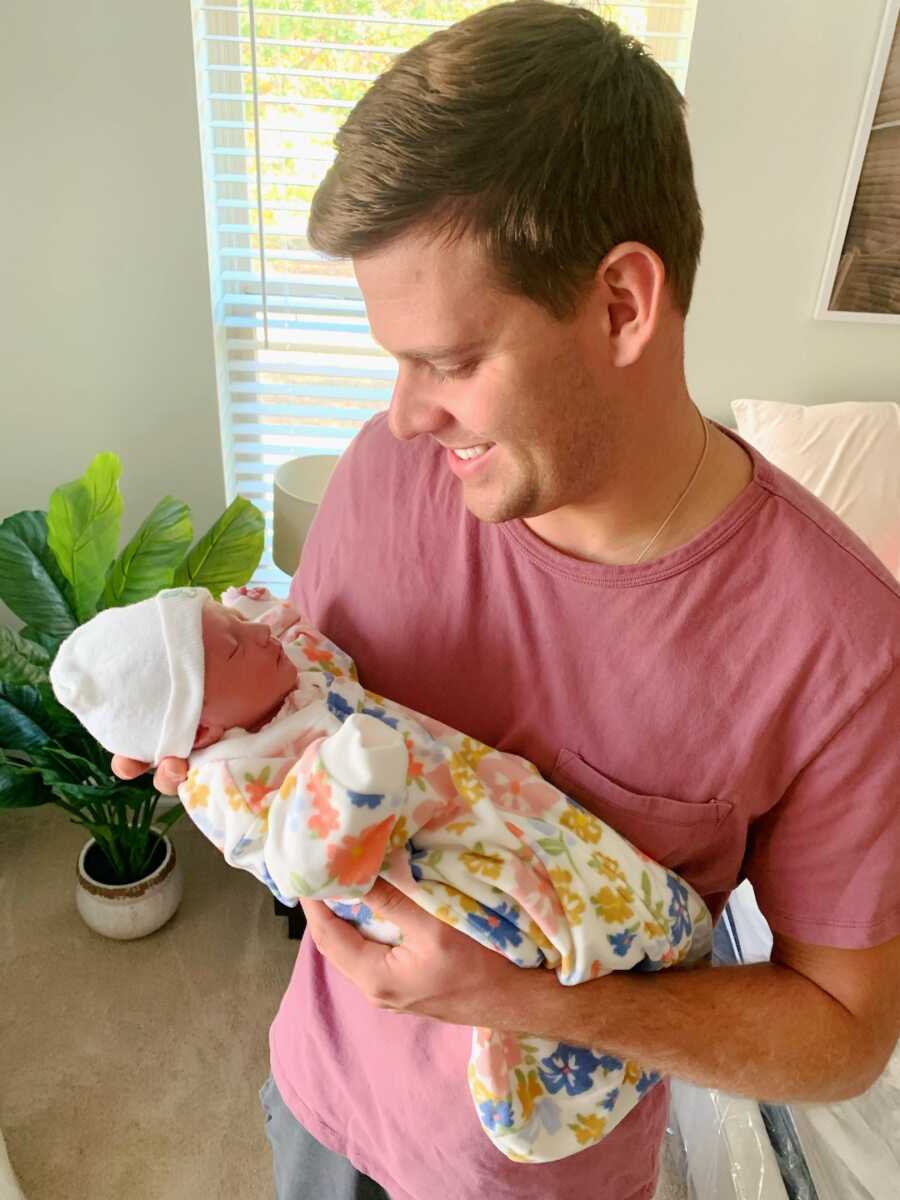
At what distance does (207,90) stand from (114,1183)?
2231 millimetres

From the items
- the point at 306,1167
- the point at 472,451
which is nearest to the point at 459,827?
the point at 472,451

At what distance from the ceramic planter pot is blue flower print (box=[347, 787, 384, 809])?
5.46 ft

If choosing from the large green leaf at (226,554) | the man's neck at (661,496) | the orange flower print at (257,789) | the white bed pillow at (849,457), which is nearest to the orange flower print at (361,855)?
the orange flower print at (257,789)

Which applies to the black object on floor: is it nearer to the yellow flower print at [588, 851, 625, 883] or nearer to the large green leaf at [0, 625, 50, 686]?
the large green leaf at [0, 625, 50, 686]

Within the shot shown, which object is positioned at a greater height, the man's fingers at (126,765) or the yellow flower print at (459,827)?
the yellow flower print at (459,827)

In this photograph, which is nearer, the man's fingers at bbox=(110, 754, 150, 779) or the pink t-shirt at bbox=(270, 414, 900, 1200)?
the pink t-shirt at bbox=(270, 414, 900, 1200)

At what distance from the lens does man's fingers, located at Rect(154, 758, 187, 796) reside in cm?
89

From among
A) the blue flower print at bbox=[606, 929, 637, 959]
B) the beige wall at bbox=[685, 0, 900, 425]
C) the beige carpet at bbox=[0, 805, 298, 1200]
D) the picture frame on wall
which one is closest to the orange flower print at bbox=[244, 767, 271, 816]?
the blue flower print at bbox=[606, 929, 637, 959]

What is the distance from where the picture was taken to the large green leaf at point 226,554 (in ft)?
6.34

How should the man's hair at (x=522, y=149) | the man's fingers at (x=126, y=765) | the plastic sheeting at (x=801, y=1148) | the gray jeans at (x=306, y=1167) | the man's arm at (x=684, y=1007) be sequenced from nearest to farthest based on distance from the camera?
the man's hair at (x=522, y=149), the man's arm at (x=684, y=1007), the man's fingers at (x=126, y=765), the gray jeans at (x=306, y=1167), the plastic sheeting at (x=801, y=1148)

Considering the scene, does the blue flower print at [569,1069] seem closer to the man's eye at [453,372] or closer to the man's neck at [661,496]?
the man's neck at [661,496]

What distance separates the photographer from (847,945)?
2.74ft

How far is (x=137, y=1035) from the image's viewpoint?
6.87 ft

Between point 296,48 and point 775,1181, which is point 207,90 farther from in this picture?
point 775,1181
